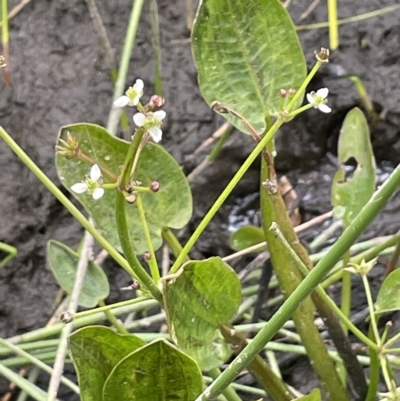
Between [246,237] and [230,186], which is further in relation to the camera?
[246,237]

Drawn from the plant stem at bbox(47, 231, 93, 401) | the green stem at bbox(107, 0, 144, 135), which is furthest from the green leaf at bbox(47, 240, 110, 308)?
the green stem at bbox(107, 0, 144, 135)

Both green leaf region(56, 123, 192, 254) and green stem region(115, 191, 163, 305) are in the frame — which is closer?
green stem region(115, 191, 163, 305)

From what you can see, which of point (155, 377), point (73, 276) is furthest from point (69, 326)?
point (155, 377)

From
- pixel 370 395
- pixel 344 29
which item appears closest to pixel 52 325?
pixel 370 395

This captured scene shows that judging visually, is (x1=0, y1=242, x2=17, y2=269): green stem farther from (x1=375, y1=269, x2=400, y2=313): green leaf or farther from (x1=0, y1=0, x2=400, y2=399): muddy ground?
(x1=375, y1=269, x2=400, y2=313): green leaf

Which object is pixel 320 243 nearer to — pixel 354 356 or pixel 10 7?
pixel 354 356

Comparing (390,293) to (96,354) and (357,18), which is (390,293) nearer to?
(96,354)
